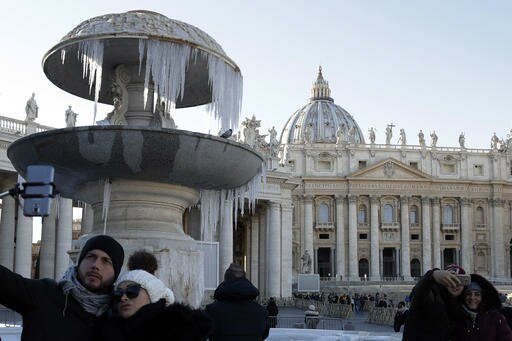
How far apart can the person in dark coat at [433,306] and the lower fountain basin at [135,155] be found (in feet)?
13.4

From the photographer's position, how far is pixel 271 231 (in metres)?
42.7

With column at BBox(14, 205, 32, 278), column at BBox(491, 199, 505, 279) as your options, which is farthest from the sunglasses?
column at BBox(491, 199, 505, 279)

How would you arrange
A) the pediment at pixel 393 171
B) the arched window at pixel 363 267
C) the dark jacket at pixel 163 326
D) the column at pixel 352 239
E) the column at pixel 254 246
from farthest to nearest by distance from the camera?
the arched window at pixel 363 267 → the pediment at pixel 393 171 → the column at pixel 352 239 → the column at pixel 254 246 → the dark jacket at pixel 163 326

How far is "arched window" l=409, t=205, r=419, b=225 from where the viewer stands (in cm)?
7794

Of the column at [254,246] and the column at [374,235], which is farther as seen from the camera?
the column at [374,235]

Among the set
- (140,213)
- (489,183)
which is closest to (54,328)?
(140,213)

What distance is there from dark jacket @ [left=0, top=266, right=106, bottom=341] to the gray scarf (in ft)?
0.09

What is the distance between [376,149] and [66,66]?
68.3 meters

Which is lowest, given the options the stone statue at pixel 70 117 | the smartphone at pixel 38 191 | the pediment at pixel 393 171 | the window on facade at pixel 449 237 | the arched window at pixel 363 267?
the arched window at pixel 363 267

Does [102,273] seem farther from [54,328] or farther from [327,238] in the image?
[327,238]

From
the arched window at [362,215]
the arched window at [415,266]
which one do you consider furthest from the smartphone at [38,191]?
the arched window at [415,266]

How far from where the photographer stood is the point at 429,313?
4730mm

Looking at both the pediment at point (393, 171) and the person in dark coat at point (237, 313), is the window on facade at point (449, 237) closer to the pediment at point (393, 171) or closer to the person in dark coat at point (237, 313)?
the pediment at point (393, 171)

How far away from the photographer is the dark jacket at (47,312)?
3.73 metres
